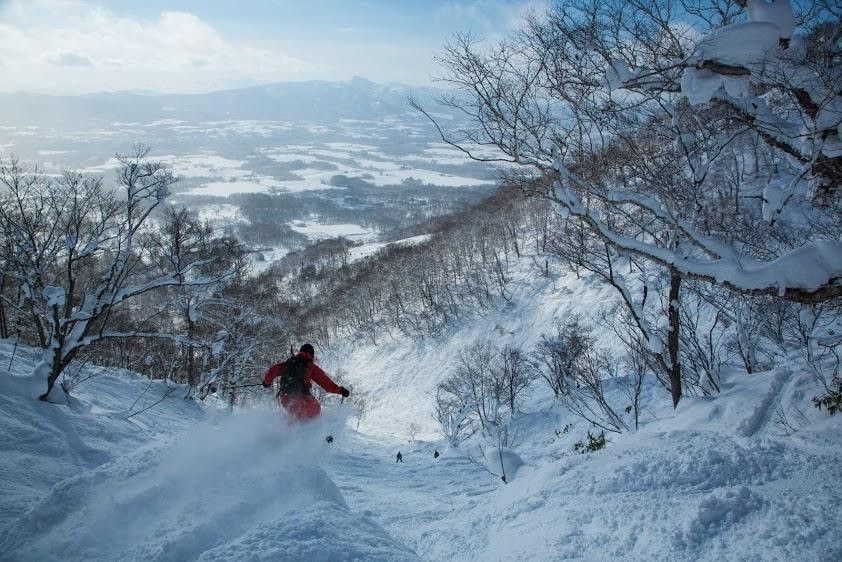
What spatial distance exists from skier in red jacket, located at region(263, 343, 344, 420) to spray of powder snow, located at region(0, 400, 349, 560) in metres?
1.47

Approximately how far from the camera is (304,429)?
21.4 feet

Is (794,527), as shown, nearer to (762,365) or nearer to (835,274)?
(835,274)

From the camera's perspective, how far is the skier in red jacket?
22.8ft

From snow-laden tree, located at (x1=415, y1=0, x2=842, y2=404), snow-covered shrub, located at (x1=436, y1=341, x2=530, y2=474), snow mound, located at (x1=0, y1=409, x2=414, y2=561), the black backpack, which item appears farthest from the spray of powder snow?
snow-covered shrub, located at (x1=436, y1=341, x2=530, y2=474)

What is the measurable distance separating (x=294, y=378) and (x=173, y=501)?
3.39 metres

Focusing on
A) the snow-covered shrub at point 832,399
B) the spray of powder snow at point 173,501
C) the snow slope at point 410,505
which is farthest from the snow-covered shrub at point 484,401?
the spray of powder snow at point 173,501

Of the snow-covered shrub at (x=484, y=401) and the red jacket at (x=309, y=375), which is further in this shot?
the snow-covered shrub at (x=484, y=401)

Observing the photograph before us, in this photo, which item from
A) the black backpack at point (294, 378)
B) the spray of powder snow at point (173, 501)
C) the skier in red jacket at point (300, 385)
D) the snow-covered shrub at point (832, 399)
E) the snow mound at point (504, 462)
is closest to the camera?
the spray of powder snow at point (173, 501)

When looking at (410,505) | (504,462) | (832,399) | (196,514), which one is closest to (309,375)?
(410,505)

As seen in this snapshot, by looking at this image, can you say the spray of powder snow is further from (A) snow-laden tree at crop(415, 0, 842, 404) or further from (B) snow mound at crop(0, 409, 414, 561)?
(A) snow-laden tree at crop(415, 0, 842, 404)

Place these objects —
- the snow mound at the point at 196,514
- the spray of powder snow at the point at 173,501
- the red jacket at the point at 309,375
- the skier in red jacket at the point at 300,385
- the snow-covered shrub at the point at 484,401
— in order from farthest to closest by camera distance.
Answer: the snow-covered shrub at the point at 484,401 → the red jacket at the point at 309,375 → the skier in red jacket at the point at 300,385 → the spray of powder snow at the point at 173,501 → the snow mound at the point at 196,514

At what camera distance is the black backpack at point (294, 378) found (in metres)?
7.23

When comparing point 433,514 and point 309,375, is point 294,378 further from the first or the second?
point 433,514

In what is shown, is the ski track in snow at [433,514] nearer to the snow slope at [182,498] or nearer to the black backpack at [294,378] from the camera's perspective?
the snow slope at [182,498]
